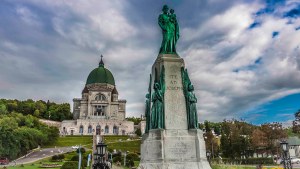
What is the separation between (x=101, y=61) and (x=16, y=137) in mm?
73148

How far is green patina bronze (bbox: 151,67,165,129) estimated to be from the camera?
35.6 ft

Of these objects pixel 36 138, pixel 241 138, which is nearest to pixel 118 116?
pixel 36 138

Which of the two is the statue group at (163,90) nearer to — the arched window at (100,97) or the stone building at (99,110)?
the stone building at (99,110)

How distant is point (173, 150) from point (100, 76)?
326 ft

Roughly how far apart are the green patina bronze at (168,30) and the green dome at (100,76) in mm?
95877

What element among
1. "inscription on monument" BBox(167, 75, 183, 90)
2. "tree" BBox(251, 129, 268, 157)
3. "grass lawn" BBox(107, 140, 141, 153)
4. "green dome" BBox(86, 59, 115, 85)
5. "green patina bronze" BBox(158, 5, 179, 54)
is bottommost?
"grass lawn" BBox(107, 140, 141, 153)

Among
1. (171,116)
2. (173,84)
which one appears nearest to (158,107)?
(171,116)

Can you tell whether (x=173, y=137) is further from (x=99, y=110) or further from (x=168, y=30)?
(x=99, y=110)

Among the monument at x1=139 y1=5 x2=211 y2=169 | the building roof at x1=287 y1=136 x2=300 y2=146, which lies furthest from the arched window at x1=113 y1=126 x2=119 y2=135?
the monument at x1=139 y1=5 x2=211 y2=169

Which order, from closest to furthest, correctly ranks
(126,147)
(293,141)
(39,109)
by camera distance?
(126,147) → (293,141) → (39,109)

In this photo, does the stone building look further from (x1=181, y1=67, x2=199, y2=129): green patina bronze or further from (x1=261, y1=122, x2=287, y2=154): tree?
(x1=181, y1=67, x2=199, y2=129): green patina bronze

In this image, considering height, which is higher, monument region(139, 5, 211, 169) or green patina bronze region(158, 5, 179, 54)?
green patina bronze region(158, 5, 179, 54)

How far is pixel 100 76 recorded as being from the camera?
108m

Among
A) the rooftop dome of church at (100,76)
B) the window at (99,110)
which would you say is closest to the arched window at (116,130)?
the window at (99,110)
